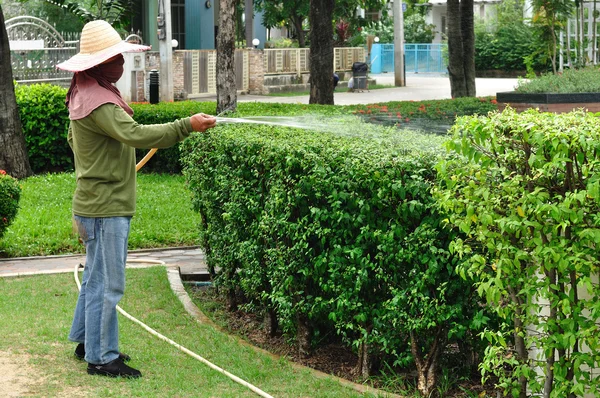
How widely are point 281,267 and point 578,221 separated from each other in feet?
8.22

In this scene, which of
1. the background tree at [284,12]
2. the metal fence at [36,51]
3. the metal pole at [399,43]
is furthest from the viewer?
the background tree at [284,12]

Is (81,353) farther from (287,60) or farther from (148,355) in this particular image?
(287,60)

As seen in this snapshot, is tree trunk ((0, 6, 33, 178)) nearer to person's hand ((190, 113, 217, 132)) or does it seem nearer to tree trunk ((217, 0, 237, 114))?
tree trunk ((217, 0, 237, 114))

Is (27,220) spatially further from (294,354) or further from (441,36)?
(441,36)

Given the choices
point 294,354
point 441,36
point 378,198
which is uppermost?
point 441,36

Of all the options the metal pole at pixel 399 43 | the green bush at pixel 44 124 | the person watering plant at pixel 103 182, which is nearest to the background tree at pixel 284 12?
the metal pole at pixel 399 43

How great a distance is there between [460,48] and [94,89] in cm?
1479

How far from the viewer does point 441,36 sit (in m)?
60.3

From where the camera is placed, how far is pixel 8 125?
14.4 meters

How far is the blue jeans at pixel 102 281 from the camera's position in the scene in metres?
5.85

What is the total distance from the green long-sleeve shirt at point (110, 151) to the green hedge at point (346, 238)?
969 millimetres

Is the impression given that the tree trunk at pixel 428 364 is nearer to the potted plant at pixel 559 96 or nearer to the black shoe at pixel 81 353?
the black shoe at pixel 81 353

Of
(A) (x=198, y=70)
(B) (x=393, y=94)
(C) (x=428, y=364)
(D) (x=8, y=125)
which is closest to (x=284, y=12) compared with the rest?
(B) (x=393, y=94)

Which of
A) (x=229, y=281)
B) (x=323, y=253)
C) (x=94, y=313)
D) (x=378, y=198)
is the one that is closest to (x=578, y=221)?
(x=378, y=198)
